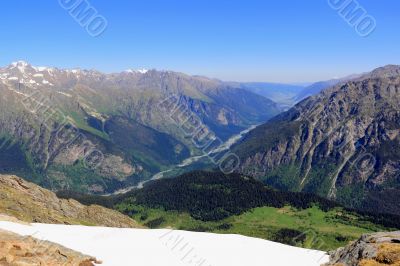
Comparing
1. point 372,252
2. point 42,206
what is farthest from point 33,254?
point 42,206

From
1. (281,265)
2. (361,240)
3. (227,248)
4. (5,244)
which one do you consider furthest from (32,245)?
(361,240)

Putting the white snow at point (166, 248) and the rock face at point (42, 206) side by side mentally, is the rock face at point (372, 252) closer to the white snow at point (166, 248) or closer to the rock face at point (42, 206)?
the white snow at point (166, 248)

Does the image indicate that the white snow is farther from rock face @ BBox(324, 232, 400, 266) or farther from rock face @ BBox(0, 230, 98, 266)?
rock face @ BBox(324, 232, 400, 266)

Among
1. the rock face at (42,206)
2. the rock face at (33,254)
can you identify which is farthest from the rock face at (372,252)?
the rock face at (42,206)

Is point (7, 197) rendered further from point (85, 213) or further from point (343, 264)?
point (343, 264)

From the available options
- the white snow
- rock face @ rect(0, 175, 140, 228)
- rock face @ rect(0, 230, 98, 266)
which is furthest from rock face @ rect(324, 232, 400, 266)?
rock face @ rect(0, 175, 140, 228)
